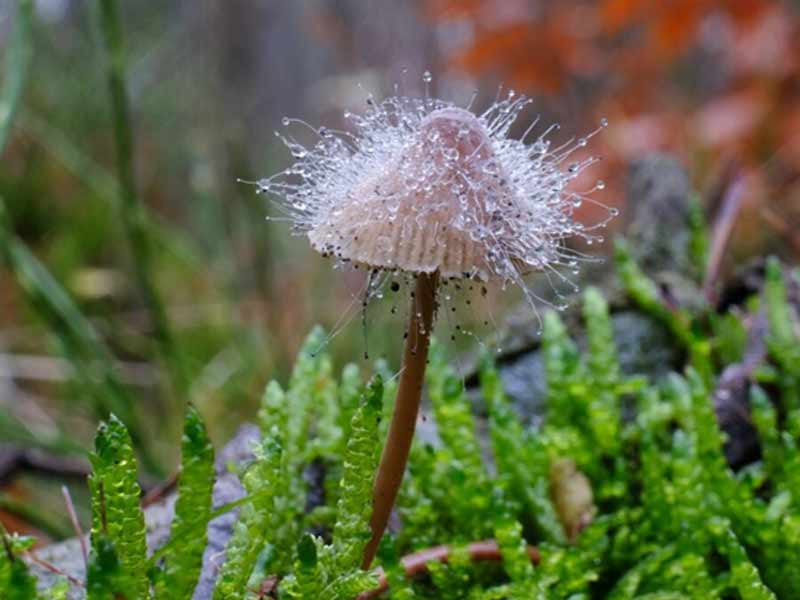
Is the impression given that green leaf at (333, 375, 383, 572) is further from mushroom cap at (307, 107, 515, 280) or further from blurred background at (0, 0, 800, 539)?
blurred background at (0, 0, 800, 539)

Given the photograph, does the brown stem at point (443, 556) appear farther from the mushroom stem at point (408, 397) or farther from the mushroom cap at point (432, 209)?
the mushroom cap at point (432, 209)

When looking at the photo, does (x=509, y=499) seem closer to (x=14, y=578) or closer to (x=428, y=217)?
(x=428, y=217)

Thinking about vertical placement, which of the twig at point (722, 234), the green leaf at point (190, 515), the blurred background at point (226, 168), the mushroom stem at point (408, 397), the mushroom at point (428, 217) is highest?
the blurred background at point (226, 168)

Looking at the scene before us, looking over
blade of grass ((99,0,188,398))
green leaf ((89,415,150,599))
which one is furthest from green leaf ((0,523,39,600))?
blade of grass ((99,0,188,398))

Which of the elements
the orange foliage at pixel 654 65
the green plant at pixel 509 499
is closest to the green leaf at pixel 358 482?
the green plant at pixel 509 499

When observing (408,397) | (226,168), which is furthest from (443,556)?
(226,168)

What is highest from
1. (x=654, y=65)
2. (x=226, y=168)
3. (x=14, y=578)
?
(x=654, y=65)

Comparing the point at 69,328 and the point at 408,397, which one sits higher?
Answer: the point at 69,328
